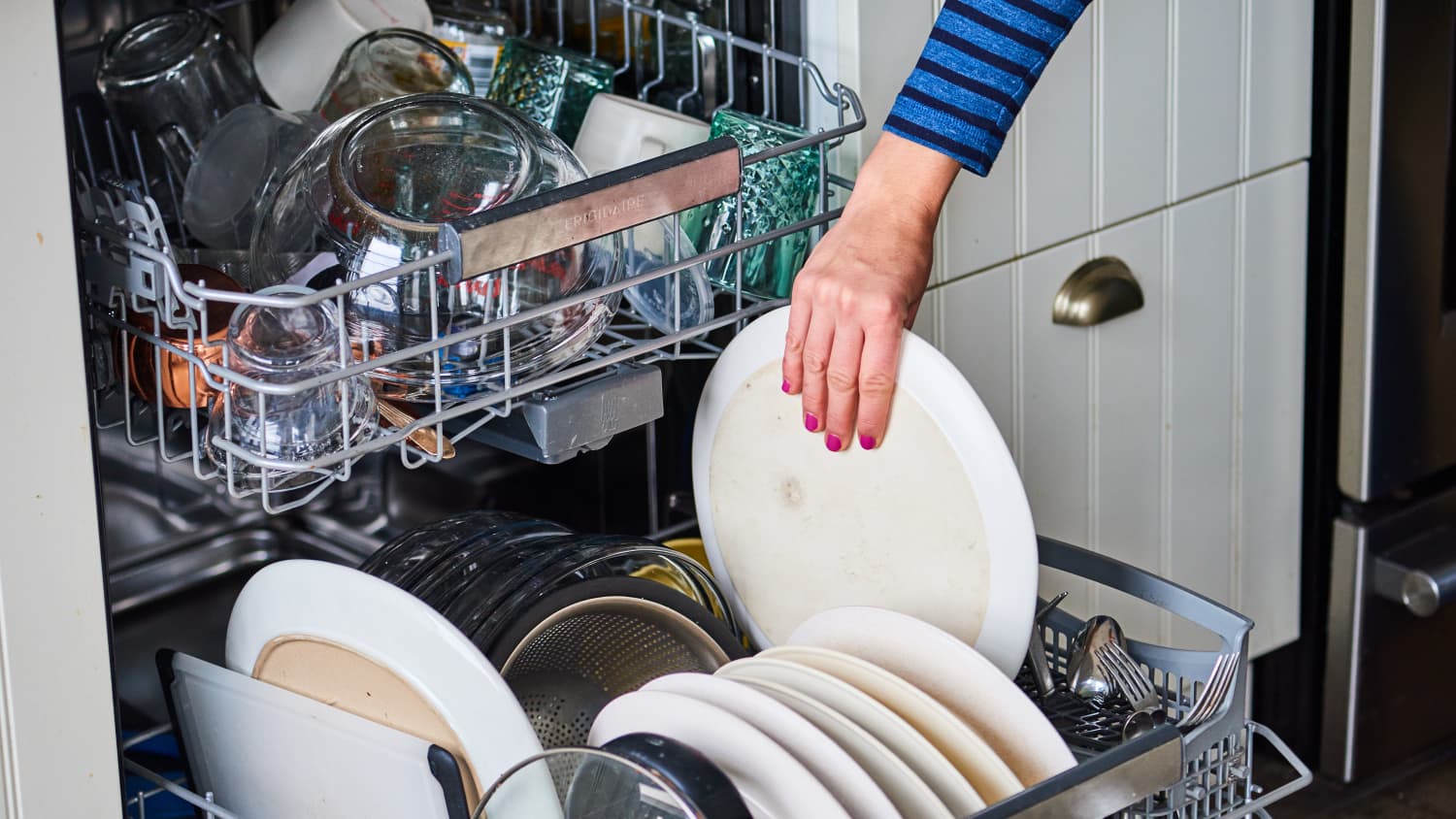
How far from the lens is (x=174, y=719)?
0.85 m

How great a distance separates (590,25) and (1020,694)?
0.62m

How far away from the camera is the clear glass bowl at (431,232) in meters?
0.79

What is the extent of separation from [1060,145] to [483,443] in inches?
19.2

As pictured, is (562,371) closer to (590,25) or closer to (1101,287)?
(590,25)

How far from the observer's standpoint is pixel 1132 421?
1284 millimetres

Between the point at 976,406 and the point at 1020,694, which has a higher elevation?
the point at 976,406

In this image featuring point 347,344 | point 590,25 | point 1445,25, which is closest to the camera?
point 347,344

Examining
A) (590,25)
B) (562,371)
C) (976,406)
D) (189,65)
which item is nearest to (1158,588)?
(976,406)

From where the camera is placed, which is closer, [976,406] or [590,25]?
[976,406]

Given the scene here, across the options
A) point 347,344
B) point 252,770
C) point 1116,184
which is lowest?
point 252,770

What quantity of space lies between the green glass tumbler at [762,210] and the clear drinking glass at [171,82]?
1.12 feet

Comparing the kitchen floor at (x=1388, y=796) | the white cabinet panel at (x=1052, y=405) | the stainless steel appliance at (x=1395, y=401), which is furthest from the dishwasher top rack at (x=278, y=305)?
the kitchen floor at (x=1388, y=796)

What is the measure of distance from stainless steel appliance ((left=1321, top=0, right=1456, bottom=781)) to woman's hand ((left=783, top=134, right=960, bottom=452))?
62 cm

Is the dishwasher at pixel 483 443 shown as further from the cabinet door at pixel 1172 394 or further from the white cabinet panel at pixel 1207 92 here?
the white cabinet panel at pixel 1207 92
